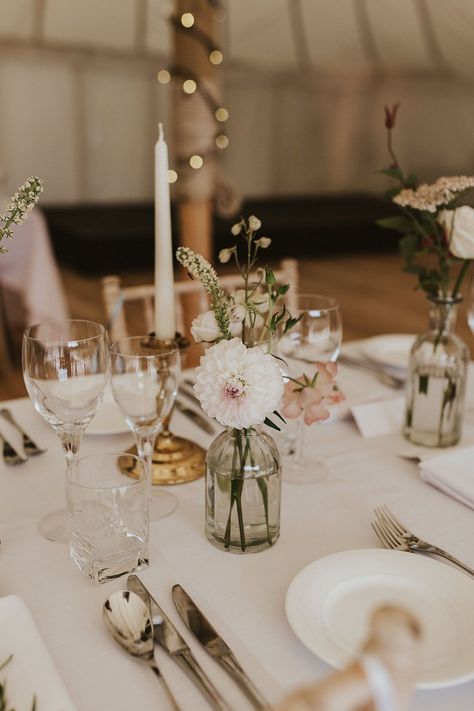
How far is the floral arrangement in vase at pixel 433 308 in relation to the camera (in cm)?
114

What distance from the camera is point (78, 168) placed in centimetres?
719

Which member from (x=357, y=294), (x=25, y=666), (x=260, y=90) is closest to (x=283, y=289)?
(x=25, y=666)

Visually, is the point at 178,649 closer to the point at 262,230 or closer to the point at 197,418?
the point at 197,418

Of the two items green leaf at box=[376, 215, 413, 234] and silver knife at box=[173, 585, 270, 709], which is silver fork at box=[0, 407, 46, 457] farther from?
green leaf at box=[376, 215, 413, 234]

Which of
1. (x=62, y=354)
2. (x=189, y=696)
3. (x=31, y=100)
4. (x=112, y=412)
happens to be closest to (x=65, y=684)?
(x=189, y=696)

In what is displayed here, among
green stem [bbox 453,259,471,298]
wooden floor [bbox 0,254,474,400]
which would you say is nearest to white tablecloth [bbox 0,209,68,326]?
wooden floor [bbox 0,254,474,400]

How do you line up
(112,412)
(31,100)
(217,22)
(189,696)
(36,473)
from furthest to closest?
1. (31,100)
2. (217,22)
3. (112,412)
4. (36,473)
5. (189,696)

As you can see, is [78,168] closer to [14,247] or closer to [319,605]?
[14,247]

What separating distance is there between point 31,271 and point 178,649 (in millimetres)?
2901

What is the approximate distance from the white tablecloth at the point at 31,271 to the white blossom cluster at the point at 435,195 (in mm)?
2552

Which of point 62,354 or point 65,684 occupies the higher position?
point 62,354

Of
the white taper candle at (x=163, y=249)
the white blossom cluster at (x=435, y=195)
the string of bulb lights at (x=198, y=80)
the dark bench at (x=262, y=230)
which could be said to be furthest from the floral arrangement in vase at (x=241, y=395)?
the dark bench at (x=262, y=230)

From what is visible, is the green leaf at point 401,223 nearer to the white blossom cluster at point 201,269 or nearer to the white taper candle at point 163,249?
the white taper candle at point 163,249

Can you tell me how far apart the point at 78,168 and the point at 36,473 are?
21.3 ft
